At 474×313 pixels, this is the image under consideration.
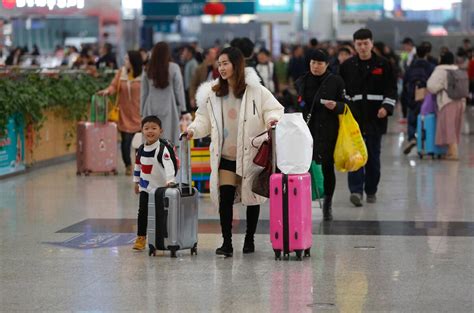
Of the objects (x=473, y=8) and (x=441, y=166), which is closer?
(x=441, y=166)

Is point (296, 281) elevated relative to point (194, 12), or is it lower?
lower

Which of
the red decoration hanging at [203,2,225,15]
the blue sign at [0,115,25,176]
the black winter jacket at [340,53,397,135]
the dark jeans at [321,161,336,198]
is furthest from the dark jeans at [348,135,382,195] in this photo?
the red decoration hanging at [203,2,225,15]

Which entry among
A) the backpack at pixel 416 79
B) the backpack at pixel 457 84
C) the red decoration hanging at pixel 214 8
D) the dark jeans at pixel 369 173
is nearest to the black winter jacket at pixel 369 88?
the dark jeans at pixel 369 173

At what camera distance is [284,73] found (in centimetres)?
3738

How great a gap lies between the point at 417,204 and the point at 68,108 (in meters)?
7.59

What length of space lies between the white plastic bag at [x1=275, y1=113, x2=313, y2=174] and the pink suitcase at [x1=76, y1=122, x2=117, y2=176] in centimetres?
757

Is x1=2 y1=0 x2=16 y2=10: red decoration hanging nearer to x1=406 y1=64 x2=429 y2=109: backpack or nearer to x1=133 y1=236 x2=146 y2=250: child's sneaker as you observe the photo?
x1=406 y1=64 x2=429 y2=109: backpack

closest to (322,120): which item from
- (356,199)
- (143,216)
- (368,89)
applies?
(368,89)

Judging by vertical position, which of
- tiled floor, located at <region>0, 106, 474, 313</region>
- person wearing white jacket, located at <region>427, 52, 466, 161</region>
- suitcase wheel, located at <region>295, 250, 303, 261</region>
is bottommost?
tiled floor, located at <region>0, 106, 474, 313</region>

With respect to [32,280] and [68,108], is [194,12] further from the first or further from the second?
[32,280]

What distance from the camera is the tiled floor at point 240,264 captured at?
761cm

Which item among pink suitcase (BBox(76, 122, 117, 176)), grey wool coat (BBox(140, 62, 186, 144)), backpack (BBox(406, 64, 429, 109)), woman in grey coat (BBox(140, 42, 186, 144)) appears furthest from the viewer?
backpack (BBox(406, 64, 429, 109))

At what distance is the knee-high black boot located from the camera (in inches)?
367

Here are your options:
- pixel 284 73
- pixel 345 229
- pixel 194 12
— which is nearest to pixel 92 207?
pixel 345 229
